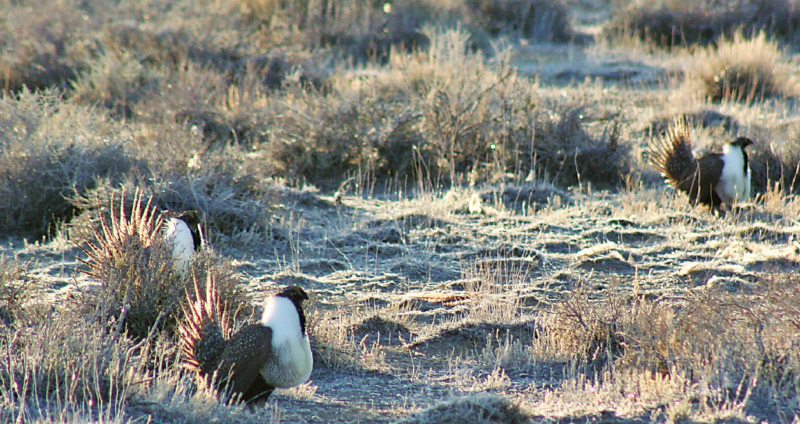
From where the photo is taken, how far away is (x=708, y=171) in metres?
8.09

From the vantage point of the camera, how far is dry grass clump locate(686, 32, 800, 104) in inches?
510

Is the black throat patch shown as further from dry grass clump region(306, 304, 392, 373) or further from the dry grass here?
dry grass clump region(306, 304, 392, 373)

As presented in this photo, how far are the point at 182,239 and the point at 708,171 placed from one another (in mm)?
5315

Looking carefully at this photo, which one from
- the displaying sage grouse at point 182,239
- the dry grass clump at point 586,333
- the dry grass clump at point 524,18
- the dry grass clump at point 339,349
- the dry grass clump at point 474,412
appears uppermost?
the dry grass clump at point 524,18

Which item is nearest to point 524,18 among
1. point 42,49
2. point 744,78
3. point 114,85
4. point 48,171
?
point 744,78

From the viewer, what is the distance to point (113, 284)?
464 centimetres

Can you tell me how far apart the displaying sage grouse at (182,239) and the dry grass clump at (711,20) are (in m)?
14.3

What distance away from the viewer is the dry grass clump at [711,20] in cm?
1764

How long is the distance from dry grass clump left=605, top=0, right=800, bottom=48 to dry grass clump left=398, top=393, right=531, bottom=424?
50.3ft

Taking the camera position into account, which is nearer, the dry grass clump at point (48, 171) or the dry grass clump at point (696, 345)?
the dry grass clump at point (696, 345)

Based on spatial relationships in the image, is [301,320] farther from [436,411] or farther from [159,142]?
[159,142]

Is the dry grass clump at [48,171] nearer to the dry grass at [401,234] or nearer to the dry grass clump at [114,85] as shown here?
the dry grass at [401,234]

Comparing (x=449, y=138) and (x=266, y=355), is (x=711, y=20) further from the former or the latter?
(x=266, y=355)

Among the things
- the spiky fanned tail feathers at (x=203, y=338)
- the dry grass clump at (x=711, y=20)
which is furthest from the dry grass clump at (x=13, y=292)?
the dry grass clump at (x=711, y=20)
